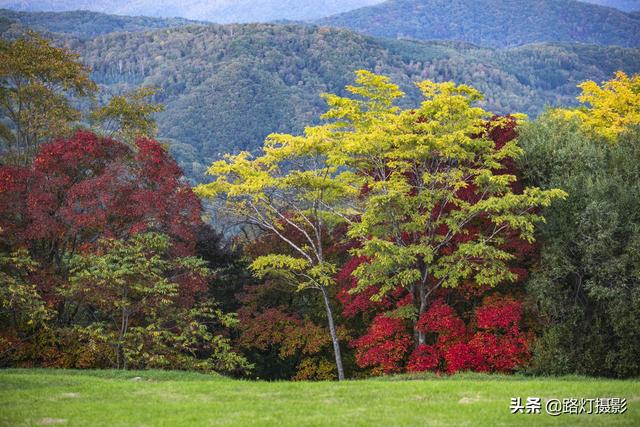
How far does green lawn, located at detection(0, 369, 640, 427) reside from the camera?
11945 mm

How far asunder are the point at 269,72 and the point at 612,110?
108423 mm

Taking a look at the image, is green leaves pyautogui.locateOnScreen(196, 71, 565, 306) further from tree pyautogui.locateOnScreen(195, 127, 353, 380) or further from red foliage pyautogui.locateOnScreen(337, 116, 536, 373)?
red foliage pyautogui.locateOnScreen(337, 116, 536, 373)

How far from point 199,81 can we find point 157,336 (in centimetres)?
11550

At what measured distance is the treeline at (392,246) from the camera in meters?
23.7

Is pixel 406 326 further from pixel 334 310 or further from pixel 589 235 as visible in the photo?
pixel 589 235

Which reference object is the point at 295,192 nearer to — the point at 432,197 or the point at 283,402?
the point at 432,197

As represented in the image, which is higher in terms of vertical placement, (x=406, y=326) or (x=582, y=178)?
(x=582, y=178)

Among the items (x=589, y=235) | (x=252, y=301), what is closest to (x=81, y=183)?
(x=252, y=301)

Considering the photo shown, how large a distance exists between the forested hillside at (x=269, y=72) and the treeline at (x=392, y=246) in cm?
6379

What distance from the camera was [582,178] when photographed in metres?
25.5

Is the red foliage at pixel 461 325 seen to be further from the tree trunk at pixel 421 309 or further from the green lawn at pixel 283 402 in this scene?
the green lawn at pixel 283 402

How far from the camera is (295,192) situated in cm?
3175

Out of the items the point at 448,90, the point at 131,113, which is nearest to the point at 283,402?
the point at 448,90

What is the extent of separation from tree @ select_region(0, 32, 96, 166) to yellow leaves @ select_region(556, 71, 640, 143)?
25.1 m
